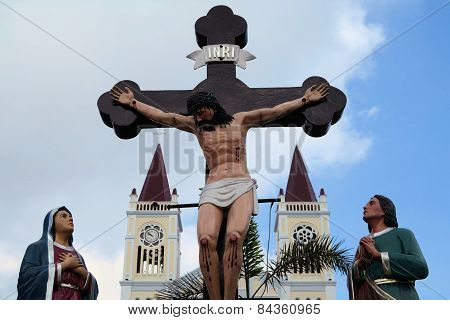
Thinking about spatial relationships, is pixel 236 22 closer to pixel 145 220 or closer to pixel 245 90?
pixel 245 90

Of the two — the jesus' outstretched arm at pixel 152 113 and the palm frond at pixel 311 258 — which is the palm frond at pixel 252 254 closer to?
the palm frond at pixel 311 258

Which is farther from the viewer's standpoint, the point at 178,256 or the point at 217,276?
the point at 178,256

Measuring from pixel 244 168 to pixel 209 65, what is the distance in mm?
1359

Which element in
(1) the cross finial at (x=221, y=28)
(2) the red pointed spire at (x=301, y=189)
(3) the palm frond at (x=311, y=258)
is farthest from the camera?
(2) the red pointed spire at (x=301, y=189)

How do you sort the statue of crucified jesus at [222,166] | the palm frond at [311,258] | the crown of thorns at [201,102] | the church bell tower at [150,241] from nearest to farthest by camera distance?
the statue of crucified jesus at [222,166]
the crown of thorns at [201,102]
the palm frond at [311,258]
the church bell tower at [150,241]

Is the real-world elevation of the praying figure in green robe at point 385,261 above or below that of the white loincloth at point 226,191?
below

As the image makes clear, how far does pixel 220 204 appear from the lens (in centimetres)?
447

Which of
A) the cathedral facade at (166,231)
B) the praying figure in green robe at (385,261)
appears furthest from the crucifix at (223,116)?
the cathedral facade at (166,231)

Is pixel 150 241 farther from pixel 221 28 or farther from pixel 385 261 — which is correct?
pixel 385 261

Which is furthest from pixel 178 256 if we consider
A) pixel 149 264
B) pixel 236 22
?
pixel 236 22

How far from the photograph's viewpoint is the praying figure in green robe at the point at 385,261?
13.4 feet

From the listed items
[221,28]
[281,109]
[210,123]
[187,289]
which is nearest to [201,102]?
[210,123]

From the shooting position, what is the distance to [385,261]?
4113mm

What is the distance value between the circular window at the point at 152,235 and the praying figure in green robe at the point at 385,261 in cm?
4512
